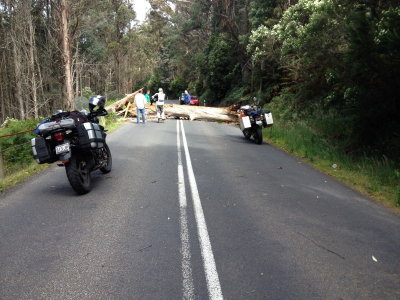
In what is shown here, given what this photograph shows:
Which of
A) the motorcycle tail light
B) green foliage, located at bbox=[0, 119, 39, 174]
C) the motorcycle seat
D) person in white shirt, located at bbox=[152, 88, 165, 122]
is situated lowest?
green foliage, located at bbox=[0, 119, 39, 174]

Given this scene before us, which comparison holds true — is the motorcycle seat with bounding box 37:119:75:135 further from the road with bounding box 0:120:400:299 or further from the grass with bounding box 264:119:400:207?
the grass with bounding box 264:119:400:207

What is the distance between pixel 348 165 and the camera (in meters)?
9.59

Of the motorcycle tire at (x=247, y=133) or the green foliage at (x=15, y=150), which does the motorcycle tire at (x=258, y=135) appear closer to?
the motorcycle tire at (x=247, y=133)

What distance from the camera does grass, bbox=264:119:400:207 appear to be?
7.42 metres

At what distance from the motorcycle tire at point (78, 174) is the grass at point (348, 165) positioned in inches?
224

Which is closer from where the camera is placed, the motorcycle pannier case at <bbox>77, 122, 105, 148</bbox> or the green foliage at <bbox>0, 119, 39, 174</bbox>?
the motorcycle pannier case at <bbox>77, 122, 105, 148</bbox>

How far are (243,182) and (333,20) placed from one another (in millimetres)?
10117

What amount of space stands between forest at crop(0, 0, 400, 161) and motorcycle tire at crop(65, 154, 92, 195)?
685cm

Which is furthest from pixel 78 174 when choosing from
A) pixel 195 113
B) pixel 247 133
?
pixel 195 113

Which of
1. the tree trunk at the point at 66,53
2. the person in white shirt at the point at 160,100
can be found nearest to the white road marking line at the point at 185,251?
the tree trunk at the point at 66,53

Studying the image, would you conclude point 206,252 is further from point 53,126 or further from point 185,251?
point 53,126

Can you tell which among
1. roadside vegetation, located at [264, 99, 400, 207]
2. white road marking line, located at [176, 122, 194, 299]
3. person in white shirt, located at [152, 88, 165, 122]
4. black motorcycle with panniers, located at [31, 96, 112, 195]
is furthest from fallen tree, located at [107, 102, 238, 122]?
black motorcycle with panniers, located at [31, 96, 112, 195]

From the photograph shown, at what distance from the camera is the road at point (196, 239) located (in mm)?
3621

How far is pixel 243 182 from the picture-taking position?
7840 mm
